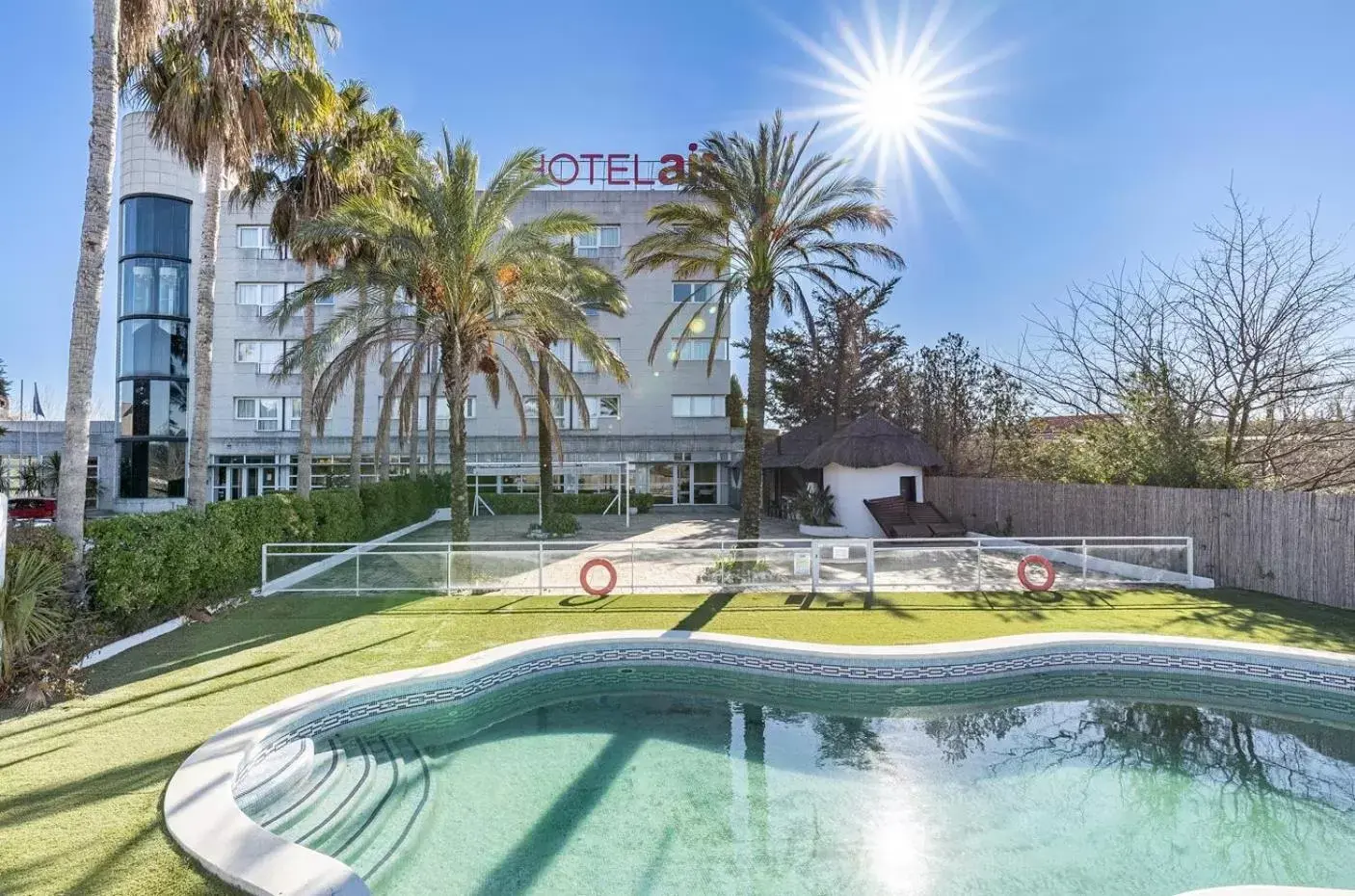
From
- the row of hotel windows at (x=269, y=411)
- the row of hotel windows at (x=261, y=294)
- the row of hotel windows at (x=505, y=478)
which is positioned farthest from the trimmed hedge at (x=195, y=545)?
the row of hotel windows at (x=261, y=294)

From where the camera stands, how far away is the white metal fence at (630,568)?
1236 centimetres

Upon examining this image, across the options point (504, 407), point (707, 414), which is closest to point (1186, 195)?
point (707, 414)

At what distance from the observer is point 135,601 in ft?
30.2

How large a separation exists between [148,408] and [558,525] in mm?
21591

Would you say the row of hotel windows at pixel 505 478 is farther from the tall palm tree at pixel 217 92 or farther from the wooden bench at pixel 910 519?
the tall palm tree at pixel 217 92

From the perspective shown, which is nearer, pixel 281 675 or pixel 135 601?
pixel 281 675

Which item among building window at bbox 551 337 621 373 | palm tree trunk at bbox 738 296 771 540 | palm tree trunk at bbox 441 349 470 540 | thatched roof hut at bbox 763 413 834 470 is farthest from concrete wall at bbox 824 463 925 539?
building window at bbox 551 337 621 373

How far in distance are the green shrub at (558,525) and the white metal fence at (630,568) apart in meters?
9.39

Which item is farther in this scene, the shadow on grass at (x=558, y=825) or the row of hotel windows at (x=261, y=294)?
the row of hotel windows at (x=261, y=294)

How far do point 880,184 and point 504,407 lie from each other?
2335 centimetres

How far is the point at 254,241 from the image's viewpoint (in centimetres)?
3412

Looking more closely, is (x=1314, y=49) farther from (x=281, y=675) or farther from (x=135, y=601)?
(x=135, y=601)

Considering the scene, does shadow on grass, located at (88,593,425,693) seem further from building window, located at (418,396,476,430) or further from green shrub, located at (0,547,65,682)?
building window, located at (418,396,476,430)

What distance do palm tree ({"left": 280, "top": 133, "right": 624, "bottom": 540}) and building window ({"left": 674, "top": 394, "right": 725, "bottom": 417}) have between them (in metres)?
18.1
